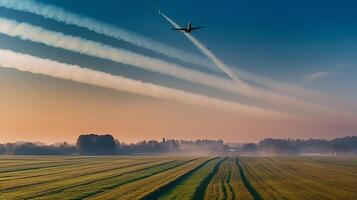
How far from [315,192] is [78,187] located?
2632 cm

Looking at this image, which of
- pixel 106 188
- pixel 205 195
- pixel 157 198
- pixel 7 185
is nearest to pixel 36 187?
pixel 7 185

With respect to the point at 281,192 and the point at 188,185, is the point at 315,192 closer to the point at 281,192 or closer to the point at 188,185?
the point at 281,192

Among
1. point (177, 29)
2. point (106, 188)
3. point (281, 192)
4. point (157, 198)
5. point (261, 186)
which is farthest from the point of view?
point (177, 29)

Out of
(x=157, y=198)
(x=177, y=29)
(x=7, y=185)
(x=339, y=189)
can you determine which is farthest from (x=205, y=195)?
(x=177, y=29)

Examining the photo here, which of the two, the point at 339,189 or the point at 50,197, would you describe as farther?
the point at 339,189

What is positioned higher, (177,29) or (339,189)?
(177,29)

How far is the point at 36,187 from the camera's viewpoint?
152 feet

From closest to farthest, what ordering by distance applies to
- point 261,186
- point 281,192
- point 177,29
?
point 281,192 → point 261,186 → point 177,29

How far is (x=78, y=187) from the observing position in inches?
1812

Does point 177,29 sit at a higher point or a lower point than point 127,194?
higher

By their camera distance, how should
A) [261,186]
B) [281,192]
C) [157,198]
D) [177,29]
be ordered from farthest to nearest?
[177,29] < [261,186] < [281,192] < [157,198]

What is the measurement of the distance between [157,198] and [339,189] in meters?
22.5

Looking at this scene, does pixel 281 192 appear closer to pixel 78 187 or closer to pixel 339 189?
pixel 339 189

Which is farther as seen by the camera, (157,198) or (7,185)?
(7,185)
